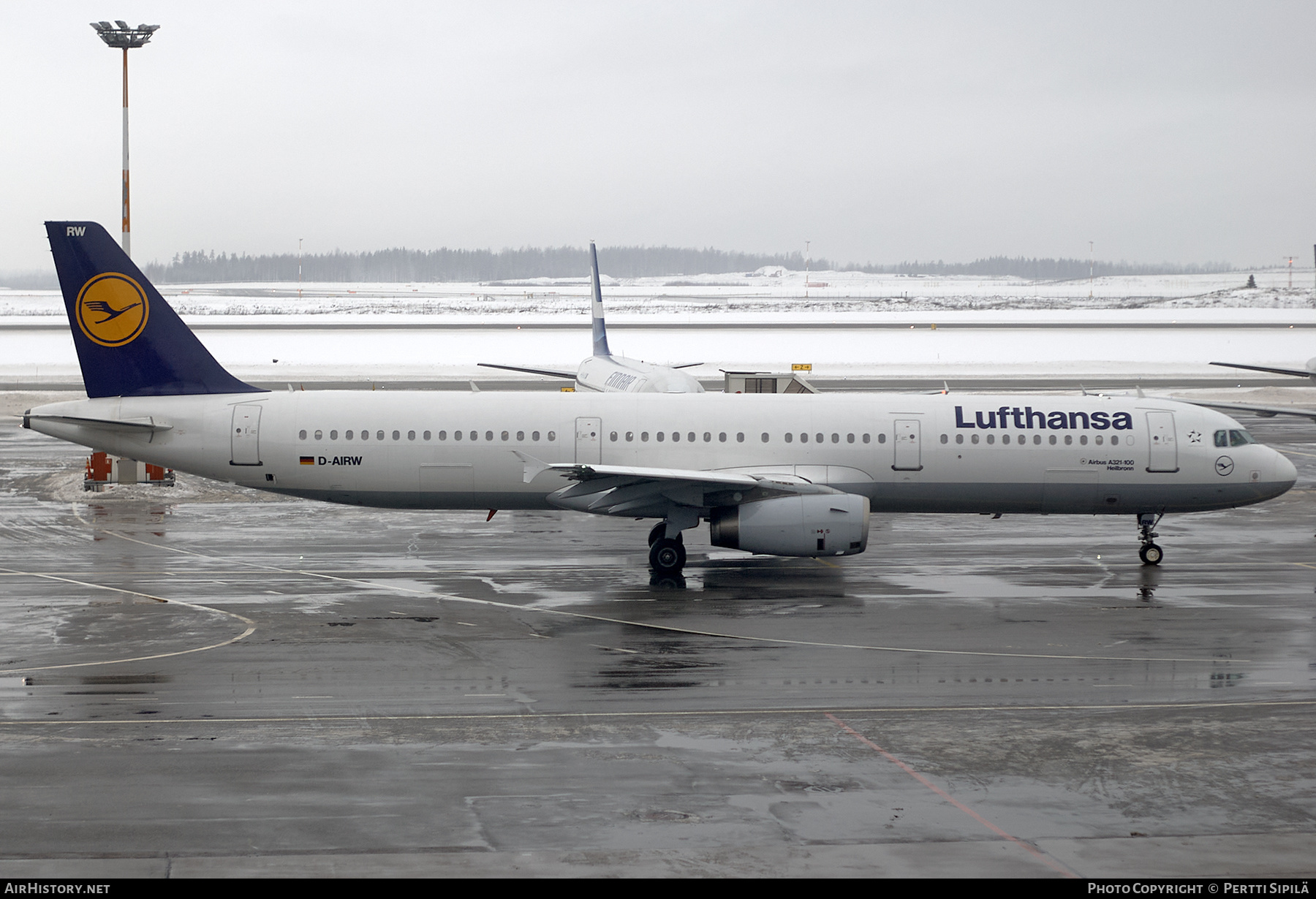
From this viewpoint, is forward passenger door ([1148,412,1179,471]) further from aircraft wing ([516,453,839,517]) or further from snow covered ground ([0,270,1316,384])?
snow covered ground ([0,270,1316,384])

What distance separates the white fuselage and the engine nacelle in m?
2.28

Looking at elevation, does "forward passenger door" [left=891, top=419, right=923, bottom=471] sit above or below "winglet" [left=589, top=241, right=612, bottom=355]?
below

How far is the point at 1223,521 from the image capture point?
33.4 metres

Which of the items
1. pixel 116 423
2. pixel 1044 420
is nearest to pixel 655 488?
pixel 1044 420

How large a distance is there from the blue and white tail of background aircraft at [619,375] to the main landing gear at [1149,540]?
16.8 meters

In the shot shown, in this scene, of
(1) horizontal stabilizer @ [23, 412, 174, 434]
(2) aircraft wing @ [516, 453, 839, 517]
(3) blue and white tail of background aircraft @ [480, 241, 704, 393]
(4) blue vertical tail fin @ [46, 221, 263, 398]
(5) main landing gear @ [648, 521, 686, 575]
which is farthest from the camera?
(3) blue and white tail of background aircraft @ [480, 241, 704, 393]

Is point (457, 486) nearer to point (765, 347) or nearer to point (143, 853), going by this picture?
point (143, 853)

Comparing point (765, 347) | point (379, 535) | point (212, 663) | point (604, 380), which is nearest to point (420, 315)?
point (765, 347)

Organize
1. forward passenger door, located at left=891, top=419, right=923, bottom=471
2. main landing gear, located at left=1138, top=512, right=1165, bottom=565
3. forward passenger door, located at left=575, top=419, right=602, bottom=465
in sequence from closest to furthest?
forward passenger door, located at left=891, top=419, right=923, bottom=471 → forward passenger door, located at left=575, top=419, right=602, bottom=465 → main landing gear, located at left=1138, top=512, right=1165, bottom=565

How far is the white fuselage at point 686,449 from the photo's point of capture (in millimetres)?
26250

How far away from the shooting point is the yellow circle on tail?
26.2 m

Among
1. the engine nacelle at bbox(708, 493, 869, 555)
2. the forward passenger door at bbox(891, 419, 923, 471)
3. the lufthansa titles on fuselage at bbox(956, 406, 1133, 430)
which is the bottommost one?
the engine nacelle at bbox(708, 493, 869, 555)

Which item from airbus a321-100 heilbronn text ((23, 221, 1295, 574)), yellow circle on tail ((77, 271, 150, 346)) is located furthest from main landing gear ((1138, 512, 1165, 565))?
yellow circle on tail ((77, 271, 150, 346))

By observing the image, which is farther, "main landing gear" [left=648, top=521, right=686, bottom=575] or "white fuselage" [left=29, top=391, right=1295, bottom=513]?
"white fuselage" [left=29, top=391, right=1295, bottom=513]
